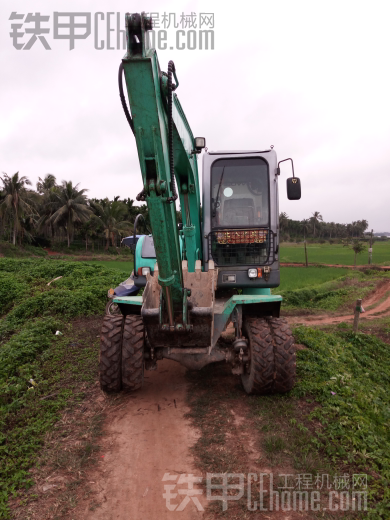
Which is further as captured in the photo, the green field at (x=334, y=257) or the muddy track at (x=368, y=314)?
the green field at (x=334, y=257)

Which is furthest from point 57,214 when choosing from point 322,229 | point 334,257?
point 322,229

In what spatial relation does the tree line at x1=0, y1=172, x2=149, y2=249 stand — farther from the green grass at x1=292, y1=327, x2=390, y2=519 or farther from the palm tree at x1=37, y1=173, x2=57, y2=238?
the green grass at x1=292, y1=327, x2=390, y2=519

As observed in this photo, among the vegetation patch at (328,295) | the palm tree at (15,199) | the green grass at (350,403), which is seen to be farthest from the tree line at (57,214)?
the green grass at (350,403)

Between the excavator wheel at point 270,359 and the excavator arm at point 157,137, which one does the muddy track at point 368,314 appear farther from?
the excavator arm at point 157,137

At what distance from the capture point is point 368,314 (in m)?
12.8

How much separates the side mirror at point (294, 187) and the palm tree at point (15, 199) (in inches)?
1357

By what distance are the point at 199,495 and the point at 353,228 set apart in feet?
323

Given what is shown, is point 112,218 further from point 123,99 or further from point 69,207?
point 123,99

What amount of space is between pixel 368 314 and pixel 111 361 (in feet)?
34.5

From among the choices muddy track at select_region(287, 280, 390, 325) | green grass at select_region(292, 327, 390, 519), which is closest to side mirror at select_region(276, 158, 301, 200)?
green grass at select_region(292, 327, 390, 519)

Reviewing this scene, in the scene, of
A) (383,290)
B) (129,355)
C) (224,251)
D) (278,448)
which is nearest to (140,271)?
(224,251)

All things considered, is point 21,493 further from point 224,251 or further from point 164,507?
point 224,251

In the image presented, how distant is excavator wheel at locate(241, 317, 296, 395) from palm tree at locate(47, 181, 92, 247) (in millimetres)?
37833

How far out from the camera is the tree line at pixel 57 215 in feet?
117
